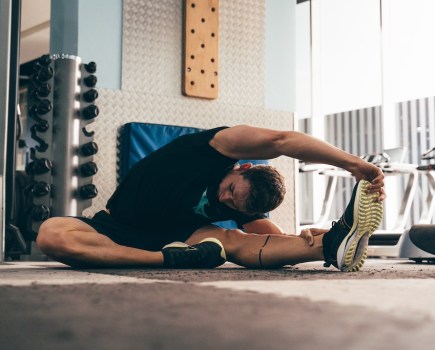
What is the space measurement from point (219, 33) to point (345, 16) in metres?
3.99

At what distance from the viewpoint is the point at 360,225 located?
7.55ft

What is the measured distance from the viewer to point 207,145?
98.7 inches

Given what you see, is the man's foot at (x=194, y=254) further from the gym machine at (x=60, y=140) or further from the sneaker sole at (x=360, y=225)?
the gym machine at (x=60, y=140)

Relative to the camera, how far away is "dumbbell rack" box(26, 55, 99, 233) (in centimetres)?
388

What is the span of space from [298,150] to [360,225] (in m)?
0.36

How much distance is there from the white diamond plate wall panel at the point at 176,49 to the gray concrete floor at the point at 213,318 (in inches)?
123

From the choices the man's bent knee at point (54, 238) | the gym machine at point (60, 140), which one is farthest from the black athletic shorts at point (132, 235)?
the gym machine at point (60, 140)

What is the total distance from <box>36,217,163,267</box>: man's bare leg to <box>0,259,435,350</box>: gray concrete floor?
1.01 meters

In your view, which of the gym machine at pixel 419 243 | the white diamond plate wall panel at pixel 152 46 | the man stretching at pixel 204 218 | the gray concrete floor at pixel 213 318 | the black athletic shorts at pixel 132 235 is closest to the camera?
the gray concrete floor at pixel 213 318

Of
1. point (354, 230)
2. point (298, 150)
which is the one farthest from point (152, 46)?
point (354, 230)

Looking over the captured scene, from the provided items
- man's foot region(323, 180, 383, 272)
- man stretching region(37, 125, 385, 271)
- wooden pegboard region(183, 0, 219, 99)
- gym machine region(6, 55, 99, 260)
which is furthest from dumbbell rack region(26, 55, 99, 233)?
man's foot region(323, 180, 383, 272)

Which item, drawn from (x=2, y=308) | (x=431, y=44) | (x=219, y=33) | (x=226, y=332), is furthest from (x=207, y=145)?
(x=431, y=44)

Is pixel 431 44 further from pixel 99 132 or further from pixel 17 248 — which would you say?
pixel 17 248

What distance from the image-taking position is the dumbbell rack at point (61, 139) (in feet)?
12.7
